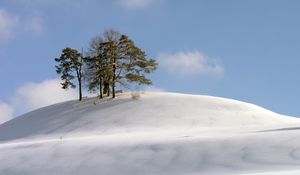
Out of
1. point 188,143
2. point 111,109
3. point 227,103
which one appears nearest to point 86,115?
point 111,109

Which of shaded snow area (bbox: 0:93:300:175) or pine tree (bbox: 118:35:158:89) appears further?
pine tree (bbox: 118:35:158:89)

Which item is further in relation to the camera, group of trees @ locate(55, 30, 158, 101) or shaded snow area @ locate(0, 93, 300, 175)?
group of trees @ locate(55, 30, 158, 101)

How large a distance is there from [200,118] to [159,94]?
9.92 metres

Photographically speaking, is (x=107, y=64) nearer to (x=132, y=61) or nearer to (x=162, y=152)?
(x=132, y=61)

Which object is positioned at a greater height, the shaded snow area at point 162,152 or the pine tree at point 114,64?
the pine tree at point 114,64

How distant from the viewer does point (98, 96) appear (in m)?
43.3

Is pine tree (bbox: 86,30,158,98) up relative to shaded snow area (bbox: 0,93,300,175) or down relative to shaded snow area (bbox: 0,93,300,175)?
up

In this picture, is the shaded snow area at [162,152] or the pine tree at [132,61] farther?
the pine tree at [132,61]

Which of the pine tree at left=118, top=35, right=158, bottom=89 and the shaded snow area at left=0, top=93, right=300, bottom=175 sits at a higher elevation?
the pine tree at left=118, top=35, right=158, bottom=89

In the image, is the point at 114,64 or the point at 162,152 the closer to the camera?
the point at 162,152

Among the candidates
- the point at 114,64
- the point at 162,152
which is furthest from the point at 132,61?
the point at 162,152

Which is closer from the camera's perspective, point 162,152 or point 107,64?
point 162,152

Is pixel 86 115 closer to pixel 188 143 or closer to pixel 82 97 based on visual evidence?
pixel 82 97

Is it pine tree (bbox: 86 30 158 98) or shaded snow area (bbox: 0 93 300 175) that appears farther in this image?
pine tree (bbox: 86 30 158 98)
